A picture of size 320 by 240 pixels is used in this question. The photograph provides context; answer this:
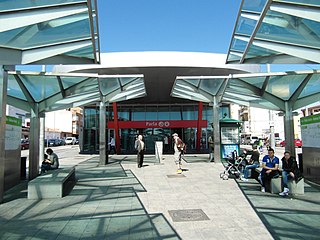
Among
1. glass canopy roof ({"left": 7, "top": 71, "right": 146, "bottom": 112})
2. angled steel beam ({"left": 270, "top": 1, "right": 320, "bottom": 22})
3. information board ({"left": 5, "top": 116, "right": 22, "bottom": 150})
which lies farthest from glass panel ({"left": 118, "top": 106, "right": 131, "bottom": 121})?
angled steel beam ({"left": 270, "top": 1, "right": 320, "bottom": 22})

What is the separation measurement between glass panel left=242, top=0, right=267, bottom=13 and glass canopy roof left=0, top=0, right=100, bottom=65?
11.2 ft

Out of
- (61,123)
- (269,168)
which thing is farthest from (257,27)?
(61,123)

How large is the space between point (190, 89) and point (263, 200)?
9933mm

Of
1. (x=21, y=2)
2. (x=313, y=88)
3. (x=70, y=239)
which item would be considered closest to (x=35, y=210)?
(x=70, y=239)

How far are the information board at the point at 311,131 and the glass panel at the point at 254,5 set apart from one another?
187 inches

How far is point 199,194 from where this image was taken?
23.8 ft

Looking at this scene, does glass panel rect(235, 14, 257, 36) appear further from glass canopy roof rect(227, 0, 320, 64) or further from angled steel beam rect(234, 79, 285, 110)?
angled steel beam rect(234, 79, 285, 110)

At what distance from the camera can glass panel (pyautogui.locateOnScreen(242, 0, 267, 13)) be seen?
17.5 feet

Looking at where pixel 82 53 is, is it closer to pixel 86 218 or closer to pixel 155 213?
pixel 86 218

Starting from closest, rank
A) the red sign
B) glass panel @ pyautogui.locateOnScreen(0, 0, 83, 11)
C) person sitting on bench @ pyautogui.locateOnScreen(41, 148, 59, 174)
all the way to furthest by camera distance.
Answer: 1. glass panel @ pyautogui.locateOnScreen(0, 0, 83, 11)
2. person sitting on bench @ pyautogui.locateOnScreen(41, 148, 59, 174)
3. the red sign

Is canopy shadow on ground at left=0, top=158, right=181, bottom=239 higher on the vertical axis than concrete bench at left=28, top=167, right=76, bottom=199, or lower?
lower

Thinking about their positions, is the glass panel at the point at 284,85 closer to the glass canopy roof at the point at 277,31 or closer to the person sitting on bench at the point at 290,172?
the glass canopy roof at the point at 277,31

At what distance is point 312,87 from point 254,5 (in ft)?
21.6

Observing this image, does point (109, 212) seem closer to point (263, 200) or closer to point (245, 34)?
point (263, 200)
